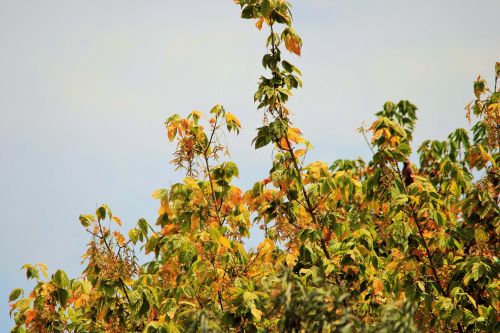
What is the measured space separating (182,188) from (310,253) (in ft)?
5.33

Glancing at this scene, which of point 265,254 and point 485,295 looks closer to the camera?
point 265,254

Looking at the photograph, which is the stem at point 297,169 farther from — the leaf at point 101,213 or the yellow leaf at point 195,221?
the leaf at point 101,213

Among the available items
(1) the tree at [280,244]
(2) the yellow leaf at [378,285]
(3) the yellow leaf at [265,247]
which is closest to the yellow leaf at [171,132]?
(1) the tree at [280,244]

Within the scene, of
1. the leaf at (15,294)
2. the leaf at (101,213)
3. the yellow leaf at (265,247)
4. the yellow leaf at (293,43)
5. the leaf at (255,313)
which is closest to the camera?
the leaf at (255,313)

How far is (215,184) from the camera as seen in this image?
8.17 m

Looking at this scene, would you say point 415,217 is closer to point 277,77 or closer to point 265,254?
point 265,254

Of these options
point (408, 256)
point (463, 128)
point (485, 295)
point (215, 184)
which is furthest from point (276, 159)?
point (463, 128)

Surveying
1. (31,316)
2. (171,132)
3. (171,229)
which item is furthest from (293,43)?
(31,316)

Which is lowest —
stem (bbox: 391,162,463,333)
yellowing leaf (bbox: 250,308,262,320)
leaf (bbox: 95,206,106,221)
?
yellowing leaf (bbox: 250,308,262,320)

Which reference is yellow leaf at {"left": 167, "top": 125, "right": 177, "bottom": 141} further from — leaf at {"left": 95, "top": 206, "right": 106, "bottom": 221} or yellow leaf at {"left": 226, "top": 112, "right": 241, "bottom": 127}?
leaf at {"left": 95, "top": 206, "right": 106, "bottom": 221}

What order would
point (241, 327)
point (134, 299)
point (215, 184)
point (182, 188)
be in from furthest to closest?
1. point (215, 184)
2. point (182, 188)
3. point (134, 299)
4. point (241, 327)

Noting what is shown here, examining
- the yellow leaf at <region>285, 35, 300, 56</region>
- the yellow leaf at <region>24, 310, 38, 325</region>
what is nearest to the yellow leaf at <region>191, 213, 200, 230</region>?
the yellow leaf at <region>24, 310, 38, 325</region>

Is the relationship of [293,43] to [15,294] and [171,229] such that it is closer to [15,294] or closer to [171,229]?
[171,229]

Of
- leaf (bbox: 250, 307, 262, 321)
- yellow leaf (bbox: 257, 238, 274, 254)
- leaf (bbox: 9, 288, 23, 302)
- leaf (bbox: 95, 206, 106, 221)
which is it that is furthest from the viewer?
leaf (bbox: 9, 288, 23, 302)
